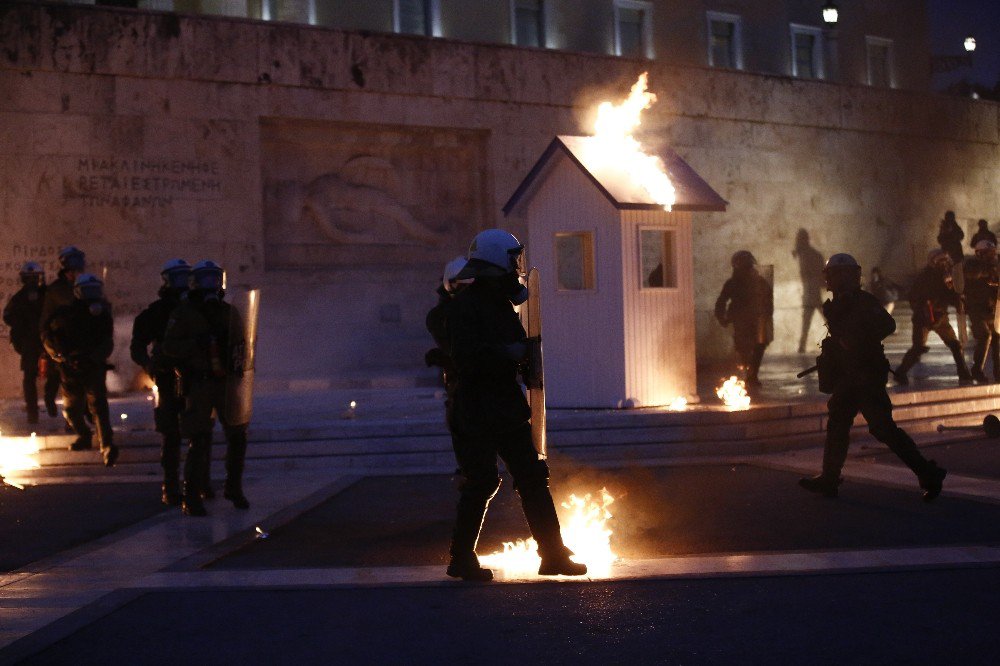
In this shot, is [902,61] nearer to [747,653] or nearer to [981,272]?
[981,272]

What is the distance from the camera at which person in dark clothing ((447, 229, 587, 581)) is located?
6473 millimetres

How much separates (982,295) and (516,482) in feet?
36.5

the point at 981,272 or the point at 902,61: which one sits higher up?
the point at 902,61

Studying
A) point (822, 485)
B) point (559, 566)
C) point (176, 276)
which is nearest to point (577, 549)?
point (559, 566)

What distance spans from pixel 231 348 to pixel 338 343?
1065cm

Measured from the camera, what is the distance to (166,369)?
9.76 meters

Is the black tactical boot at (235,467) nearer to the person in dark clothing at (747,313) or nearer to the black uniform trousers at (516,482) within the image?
the black uniform trousers at (516,482)

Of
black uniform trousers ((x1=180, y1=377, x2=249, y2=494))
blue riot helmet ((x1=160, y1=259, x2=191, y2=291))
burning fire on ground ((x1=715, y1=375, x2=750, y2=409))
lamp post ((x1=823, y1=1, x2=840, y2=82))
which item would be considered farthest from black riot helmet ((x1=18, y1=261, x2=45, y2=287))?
lamp post ((x1=823, y1=1, x2=840, y2=82))

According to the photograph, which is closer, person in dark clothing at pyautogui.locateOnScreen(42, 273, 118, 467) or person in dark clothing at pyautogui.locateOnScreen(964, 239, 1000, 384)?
person in dark clothing at pyautogui.locateOnScreen(42, 273, 118, 467)

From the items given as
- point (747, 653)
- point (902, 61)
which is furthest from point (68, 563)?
point (902, 61)

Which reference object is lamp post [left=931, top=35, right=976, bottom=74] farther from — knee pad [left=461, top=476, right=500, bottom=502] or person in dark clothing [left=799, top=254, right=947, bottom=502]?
knee pad [left=461, top=476, right=500, bottom=502]

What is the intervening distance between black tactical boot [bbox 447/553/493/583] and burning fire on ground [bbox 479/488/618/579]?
140 mm

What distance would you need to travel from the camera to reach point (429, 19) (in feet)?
75.9

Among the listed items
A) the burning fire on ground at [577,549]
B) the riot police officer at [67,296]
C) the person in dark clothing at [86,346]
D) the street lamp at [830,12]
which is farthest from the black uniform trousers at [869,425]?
the street lamp at [830,12]
